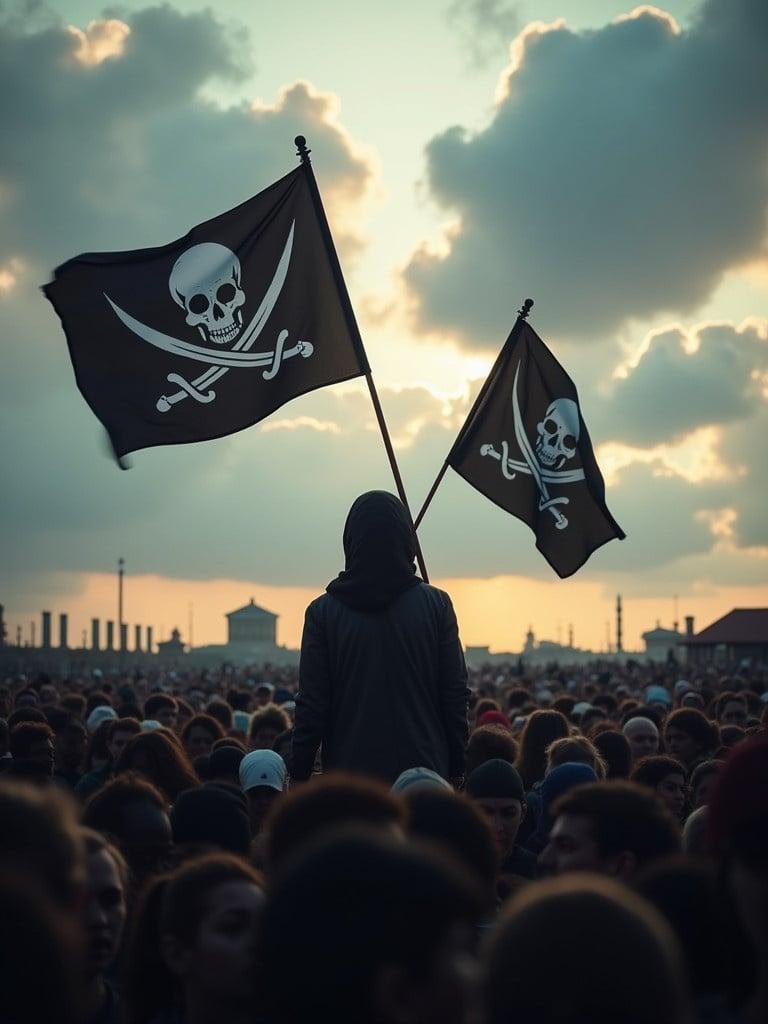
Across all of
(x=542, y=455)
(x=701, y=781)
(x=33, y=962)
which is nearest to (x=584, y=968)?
(x=33, y=962)

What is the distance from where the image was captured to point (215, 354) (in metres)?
8.93

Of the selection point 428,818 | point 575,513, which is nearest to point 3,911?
point 428,818

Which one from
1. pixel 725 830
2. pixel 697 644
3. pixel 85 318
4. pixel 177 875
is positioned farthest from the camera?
pixel 697 644

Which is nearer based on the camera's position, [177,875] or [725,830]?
[725,830]

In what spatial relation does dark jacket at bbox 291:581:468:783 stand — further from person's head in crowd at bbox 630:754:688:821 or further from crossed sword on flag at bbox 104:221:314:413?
crossed sword on flag at bbox 104:221:314:413

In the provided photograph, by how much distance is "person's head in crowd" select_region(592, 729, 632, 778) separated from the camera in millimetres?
9414

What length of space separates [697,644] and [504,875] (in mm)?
86899

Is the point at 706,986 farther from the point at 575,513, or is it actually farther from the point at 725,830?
the point at 575,513

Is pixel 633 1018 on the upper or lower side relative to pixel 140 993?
upper

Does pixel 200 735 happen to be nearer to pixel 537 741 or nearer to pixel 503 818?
pixel 537 741

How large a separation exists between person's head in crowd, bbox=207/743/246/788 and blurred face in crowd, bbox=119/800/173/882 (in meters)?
3.48

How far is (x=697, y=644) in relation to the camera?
90.5m

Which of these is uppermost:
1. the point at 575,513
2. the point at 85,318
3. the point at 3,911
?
the point at 85,318

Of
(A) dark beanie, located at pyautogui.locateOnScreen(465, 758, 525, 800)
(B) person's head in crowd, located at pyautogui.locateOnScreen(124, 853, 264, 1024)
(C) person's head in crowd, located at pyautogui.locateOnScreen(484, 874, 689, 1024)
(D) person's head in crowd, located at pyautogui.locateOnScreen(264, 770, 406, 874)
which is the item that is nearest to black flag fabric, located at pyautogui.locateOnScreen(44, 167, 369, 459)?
(A) dark beanie, located at pyautogui.locateOnScreen(465, 758, 525, 800)
